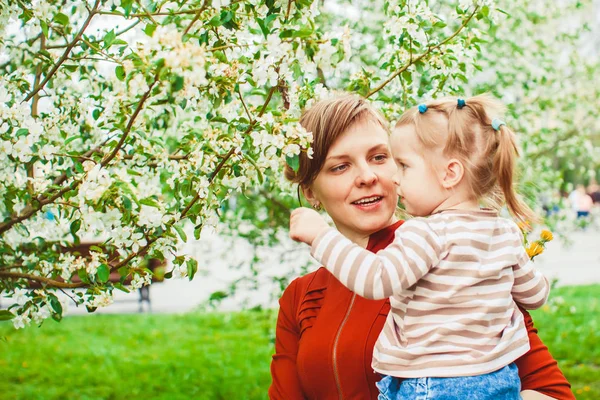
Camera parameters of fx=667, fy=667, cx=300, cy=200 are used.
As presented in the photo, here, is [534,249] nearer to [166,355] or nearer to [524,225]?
Result: [524,225]

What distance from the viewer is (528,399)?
178 centimetres

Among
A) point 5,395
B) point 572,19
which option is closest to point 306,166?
point 5,395

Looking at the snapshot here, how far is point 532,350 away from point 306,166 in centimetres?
89

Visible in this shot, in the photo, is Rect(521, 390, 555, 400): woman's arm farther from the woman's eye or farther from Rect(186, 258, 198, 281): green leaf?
Rect(186, 258, 198, 281): green leaf

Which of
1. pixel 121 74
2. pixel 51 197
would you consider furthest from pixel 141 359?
pixel 121 74

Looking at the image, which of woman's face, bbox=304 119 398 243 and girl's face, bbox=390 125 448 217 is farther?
woman's face, bbox=304 119 398 243

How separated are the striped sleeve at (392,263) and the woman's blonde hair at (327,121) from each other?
49 centimetres

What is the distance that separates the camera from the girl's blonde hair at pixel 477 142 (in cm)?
176

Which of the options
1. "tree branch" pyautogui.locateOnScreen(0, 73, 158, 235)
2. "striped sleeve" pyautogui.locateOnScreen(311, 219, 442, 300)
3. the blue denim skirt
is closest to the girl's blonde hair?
"striped sleeve" pyautogui.locateOnScreen(311, 219, 442, 300)

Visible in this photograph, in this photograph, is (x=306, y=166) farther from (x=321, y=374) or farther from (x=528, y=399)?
(x=528, y=399)

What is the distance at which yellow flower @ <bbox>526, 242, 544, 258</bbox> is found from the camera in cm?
197

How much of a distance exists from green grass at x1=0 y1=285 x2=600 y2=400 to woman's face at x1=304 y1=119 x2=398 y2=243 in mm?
2799

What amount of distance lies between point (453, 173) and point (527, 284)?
364 millimetres

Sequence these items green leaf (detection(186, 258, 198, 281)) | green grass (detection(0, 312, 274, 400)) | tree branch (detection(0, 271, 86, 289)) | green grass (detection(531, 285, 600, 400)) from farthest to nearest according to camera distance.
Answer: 1. green grass (detection(531, 285, 600, 400))
2. green grass (detection(0, 312, 274, 400))
3. tree branch (detection(0, 271, 86, 289))
4. green leaf (detection(186, 258, 198, 281))
